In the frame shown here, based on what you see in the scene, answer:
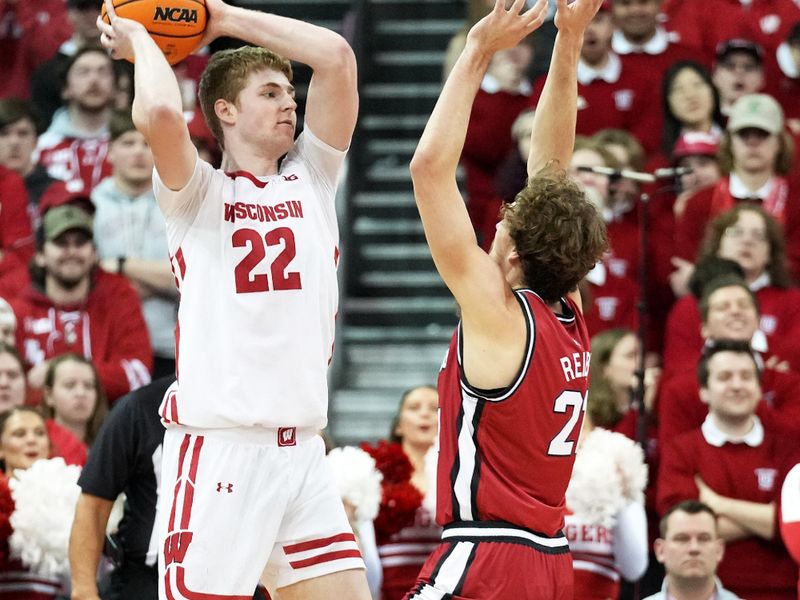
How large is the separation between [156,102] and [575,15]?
138cm

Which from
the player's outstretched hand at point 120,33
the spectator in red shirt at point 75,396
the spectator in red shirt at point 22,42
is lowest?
the spectator in red shirt at point 75,396

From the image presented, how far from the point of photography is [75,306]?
8.34 meters

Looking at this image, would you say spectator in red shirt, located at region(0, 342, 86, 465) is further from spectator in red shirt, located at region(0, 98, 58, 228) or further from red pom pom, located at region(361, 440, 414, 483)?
spectator in red shirt, located at region(0, 98, 58, 228)

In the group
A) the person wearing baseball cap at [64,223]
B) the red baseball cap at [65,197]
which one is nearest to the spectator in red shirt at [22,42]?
the red baseball cap at [65,197]

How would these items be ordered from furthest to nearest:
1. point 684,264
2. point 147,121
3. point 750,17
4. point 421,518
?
1. point 750,17
2. point 684,264
3. point 421,518
4. point 147,121

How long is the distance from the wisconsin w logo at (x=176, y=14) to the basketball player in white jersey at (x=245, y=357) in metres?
0.08

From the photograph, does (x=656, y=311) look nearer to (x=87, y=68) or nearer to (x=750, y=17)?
(x=750, y=17)

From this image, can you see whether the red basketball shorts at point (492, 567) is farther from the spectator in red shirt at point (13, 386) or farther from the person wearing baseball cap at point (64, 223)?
the person wearing baseball cap at point (64, 223)

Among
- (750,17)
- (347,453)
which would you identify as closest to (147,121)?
(347,453)

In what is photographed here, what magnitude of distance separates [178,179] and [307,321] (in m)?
0.60

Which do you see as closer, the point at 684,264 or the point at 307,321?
the point at 307,321

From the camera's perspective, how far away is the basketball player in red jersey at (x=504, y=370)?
14.3ft

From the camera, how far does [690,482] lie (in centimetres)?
744

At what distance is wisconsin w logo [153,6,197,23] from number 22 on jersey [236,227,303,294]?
0.69 meters
